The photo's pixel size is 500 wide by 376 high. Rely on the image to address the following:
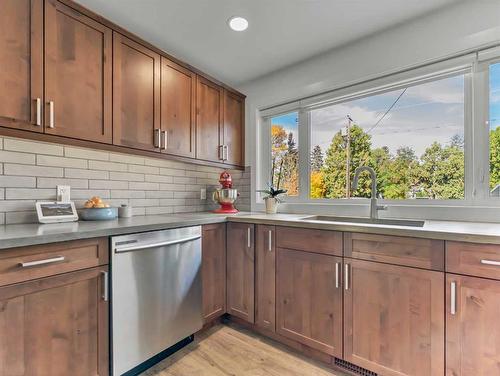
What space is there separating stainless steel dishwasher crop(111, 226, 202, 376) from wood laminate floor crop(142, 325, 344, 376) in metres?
0.12

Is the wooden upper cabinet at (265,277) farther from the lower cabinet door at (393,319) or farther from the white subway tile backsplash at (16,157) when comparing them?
the white subway tile backsplash at (16,157)

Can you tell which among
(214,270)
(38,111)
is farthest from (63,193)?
(214,270)

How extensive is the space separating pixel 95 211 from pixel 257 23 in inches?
68.5

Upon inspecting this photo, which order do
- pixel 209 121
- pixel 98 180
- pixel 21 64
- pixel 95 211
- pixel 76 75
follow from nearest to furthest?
pixel 21 64
pixel 76 75
pixel 95 211
pixel 98 180
pixel 209 121

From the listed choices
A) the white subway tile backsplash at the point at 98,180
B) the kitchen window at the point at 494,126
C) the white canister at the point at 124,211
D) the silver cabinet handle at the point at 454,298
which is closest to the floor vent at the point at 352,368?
the silver cabinet handle at the point at 454,298

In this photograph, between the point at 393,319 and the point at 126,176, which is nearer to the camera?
the point at 393,319

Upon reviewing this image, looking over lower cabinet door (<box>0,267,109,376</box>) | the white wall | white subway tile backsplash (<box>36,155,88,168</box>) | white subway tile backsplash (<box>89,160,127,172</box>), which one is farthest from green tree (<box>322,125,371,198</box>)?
white subway tile backsplash (<box>36,155,88,168</box>)

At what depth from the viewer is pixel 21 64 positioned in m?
1.32

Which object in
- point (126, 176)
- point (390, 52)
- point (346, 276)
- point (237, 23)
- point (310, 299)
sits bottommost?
point (310, 299)

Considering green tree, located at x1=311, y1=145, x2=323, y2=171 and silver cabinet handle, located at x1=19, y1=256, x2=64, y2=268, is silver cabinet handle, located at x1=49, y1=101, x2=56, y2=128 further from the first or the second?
green tree, located at x1=311, y1=145, x2=323, y2=171

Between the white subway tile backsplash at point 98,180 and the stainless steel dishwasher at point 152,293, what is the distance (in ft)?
2.27

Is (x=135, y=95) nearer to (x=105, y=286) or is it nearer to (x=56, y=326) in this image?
(x=105, y=286)

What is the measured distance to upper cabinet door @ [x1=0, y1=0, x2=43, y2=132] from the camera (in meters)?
1.26

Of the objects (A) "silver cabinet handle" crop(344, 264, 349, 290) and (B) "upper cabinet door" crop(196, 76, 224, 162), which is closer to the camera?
(A) "silver cabinet handle" crop(344, 264, 349, 290)
